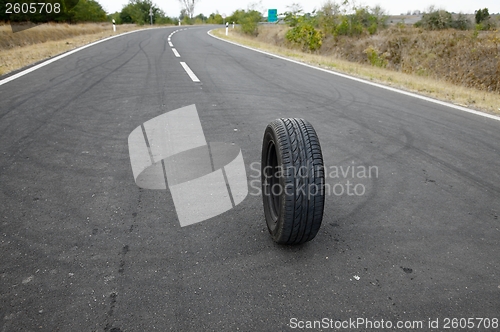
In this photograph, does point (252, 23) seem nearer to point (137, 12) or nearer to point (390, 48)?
point (390, 48)

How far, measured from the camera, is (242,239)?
2.57 meters

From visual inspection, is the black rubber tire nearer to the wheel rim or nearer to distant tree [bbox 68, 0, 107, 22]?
the wheel rim

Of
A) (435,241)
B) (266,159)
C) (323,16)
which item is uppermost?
(323,16)

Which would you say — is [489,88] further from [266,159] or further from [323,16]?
[323,16]

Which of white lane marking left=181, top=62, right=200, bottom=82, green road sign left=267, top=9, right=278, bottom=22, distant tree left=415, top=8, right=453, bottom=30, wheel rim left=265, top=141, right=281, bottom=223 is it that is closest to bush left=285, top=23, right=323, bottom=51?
distant tree left=415, top=8, right=453, bottom=30

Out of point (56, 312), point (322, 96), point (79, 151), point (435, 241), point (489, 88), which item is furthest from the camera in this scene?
point (489, 88)

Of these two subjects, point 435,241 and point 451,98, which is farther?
point 451,98

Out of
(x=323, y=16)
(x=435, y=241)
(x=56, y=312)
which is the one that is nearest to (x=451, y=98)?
(x=435, y=241)

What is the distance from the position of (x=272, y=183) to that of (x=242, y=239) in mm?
615

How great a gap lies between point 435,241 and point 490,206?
907 millimetres

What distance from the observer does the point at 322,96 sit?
7102mm

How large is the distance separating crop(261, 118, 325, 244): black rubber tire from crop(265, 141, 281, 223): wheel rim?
9.4 inches

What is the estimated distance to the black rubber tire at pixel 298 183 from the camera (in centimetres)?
228

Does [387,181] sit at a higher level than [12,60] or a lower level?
lower
